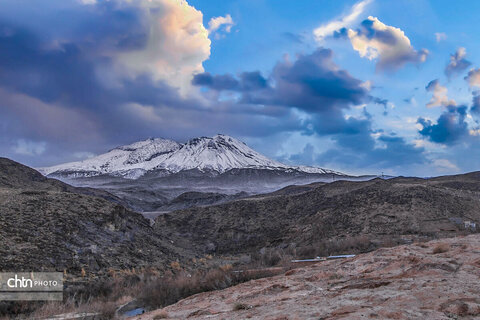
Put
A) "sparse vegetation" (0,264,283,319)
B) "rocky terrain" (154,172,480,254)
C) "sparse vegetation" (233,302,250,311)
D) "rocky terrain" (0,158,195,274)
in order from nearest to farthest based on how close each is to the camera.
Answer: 1. "sparse vegetation" (233,302,250,311)
2. "sparse vegetation" (0,264,283,319)
3. "rocky terrain" (0,158,195,274)
4. "rocky terrain" (154,172,480,254)

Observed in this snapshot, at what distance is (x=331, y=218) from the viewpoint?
32594 millimetres

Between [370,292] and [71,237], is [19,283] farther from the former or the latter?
[370,292]

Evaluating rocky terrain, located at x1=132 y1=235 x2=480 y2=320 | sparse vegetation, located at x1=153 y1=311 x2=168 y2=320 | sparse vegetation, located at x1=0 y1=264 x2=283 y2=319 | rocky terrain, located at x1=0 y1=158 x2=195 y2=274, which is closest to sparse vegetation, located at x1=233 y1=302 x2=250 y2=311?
rocky terrain, located at x1=132 y1=235 x2=480 y2=320

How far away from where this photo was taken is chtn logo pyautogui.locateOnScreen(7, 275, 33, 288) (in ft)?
41.9

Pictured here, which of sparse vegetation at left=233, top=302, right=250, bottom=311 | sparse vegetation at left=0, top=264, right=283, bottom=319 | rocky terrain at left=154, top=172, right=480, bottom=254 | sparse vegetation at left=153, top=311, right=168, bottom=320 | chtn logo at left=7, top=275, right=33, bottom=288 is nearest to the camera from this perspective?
sparse vegetation at left=233, top=302, right=250, bottom=311

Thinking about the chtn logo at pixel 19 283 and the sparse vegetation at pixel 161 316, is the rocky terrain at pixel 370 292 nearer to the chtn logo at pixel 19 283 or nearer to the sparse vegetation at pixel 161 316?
the sparse vegetation at pixel 161 316

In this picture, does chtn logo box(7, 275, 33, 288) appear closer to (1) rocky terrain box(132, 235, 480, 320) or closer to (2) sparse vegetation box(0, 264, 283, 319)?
(2) sparse vegetation box(0, 264, 283, 319)

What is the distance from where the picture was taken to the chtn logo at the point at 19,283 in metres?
12.8

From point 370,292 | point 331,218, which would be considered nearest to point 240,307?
point 370,292

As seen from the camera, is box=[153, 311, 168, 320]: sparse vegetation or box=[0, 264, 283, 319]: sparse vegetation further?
box=[0, 264, 283, 319]: sparse vegetation

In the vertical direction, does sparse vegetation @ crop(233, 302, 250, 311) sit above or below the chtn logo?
above

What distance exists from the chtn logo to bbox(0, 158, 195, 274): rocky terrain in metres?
1.33

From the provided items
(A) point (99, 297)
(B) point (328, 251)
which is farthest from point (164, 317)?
(B) point (328, 251)

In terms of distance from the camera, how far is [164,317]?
7684 millimetres
